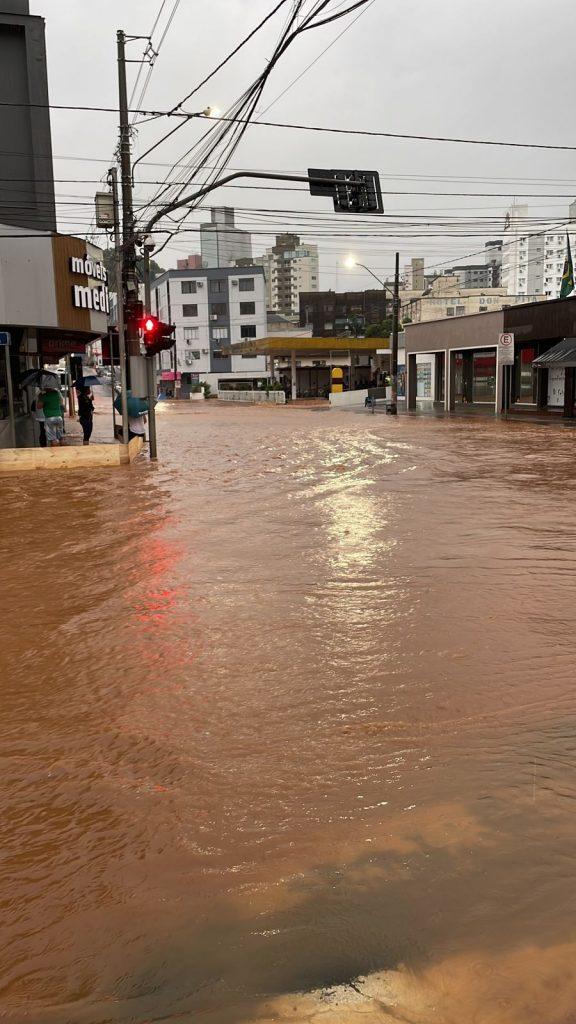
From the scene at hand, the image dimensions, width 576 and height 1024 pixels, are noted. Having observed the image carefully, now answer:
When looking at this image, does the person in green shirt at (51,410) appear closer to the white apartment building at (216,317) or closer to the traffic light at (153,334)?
the traffic light at (153,334)

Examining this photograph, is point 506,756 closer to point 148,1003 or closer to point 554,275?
point 148,1003

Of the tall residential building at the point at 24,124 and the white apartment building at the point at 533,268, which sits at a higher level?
the white apartment building at the point at 533,268

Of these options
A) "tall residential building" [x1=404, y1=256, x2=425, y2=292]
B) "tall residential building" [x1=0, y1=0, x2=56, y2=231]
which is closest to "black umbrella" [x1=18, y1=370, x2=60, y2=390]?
"tall residential building" [x1=0, y1=0, x2=56, y2=231]

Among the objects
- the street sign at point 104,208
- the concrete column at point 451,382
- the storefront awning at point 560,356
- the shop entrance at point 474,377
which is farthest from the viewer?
the concrete column at point 451,382

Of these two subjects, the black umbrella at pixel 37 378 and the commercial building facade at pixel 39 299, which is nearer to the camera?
the commercial building facade at pixel 39 299

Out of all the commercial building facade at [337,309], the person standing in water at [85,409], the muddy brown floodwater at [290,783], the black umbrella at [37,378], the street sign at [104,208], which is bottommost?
the muddy brown floodwater at [290,783]

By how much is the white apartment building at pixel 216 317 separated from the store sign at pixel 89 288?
64.7 m

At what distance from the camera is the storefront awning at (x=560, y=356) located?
33.8m

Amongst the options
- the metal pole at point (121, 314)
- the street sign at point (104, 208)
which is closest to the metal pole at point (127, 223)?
the metal pole at point (121, 314)

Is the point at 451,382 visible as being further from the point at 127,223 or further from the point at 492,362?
the point at 127,223

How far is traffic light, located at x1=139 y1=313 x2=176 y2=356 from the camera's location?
20453 mm

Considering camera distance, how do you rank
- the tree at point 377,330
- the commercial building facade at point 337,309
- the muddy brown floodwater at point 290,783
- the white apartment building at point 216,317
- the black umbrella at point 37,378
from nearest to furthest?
the muddy brown floodwater at point 290,783
the black umbrella at point 37,378
the white apartment building at point 216,317
the tree at point 377,330
the commercial building facade at point 337,309

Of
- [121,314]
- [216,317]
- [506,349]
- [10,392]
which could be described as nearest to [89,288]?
[121,314]

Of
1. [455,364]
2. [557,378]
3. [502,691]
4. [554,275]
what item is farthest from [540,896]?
[554,275]
